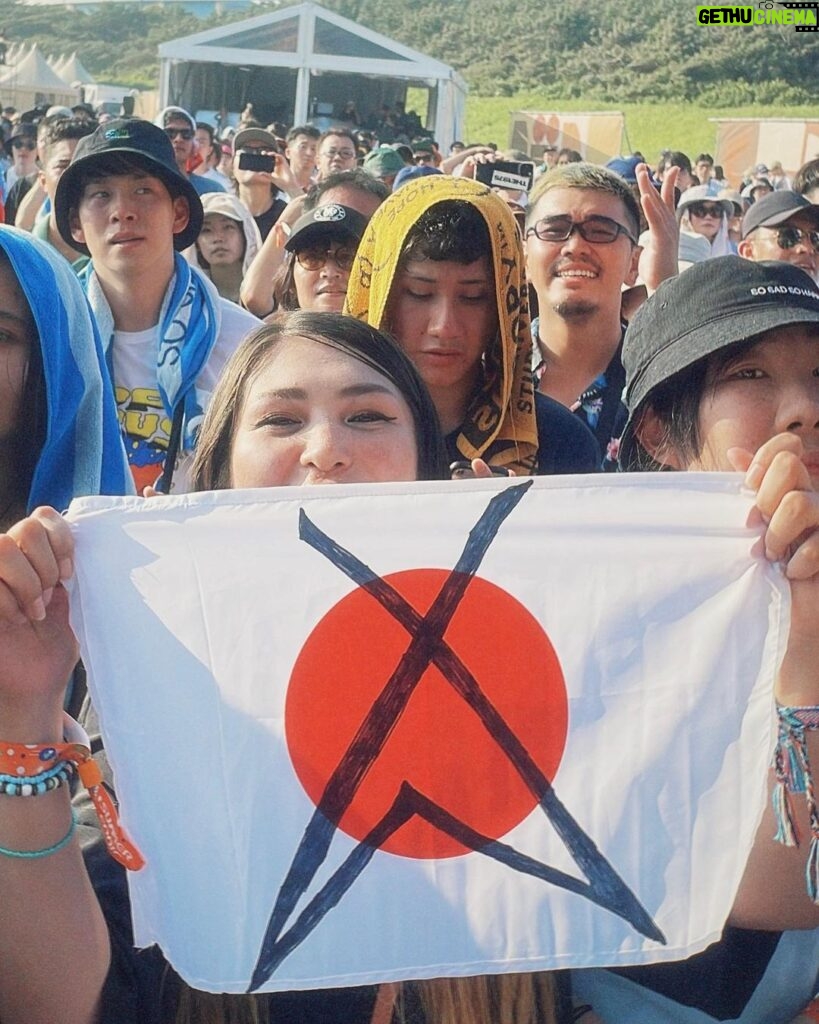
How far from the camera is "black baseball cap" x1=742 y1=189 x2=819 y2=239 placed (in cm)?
501

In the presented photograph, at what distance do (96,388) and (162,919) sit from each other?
1.02 m

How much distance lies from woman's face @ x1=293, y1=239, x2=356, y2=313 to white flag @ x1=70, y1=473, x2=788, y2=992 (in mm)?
2264

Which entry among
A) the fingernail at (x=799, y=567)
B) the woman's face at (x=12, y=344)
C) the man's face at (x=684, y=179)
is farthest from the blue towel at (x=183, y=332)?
the man's face at (x=684, y=179)

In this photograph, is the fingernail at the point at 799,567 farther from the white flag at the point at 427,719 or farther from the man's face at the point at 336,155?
the man's face at the point at 336,155

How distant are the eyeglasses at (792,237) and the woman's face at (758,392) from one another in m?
3.53

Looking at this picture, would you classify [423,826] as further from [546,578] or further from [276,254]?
[276,254]

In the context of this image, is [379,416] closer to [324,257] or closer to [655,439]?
[655,439]

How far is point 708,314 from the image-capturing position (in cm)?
180

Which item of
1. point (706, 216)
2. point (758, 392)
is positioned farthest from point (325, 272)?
point (706, 216)

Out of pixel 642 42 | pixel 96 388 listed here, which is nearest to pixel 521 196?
pixel 96 388

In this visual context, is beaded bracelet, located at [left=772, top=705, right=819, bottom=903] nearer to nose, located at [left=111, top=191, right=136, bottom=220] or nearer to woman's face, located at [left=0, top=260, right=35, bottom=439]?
woman's face, located at [left=0, top=260, right=35, bottom=439]

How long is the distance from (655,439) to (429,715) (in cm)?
71

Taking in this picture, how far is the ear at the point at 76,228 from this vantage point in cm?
379

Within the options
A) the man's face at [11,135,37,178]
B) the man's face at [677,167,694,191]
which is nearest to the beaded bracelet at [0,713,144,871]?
the man's face at [11,135,37,178]
